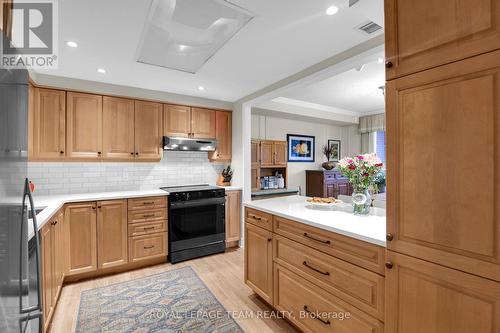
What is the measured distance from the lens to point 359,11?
63.5 inches

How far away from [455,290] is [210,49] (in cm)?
237

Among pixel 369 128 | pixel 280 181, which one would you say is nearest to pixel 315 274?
pixel 280 181

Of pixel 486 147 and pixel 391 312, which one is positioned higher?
pixel 486 147

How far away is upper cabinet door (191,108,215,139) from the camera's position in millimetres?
3709

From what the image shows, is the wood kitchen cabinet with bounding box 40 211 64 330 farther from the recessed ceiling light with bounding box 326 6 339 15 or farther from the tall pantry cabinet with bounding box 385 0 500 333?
the recessed ceiling light with bounding box 326 6 339 15

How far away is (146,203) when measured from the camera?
303 cm

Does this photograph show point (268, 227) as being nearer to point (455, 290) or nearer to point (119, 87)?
point (455, 290)

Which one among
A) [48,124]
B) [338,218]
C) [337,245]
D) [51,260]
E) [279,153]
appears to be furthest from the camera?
[279,153]

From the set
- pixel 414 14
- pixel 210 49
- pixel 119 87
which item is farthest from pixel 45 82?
pixel 414 14

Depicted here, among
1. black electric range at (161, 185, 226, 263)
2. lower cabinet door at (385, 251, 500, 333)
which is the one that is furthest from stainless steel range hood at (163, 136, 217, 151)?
lower cabinet door at (385, 251, 500, 333)

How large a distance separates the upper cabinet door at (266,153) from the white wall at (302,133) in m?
0.31

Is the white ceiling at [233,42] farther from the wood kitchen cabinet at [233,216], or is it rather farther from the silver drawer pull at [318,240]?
the wood kitchen cabinet at [233,216]

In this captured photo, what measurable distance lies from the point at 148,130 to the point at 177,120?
45 cm

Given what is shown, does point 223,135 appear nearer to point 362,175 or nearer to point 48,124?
point 48,124
